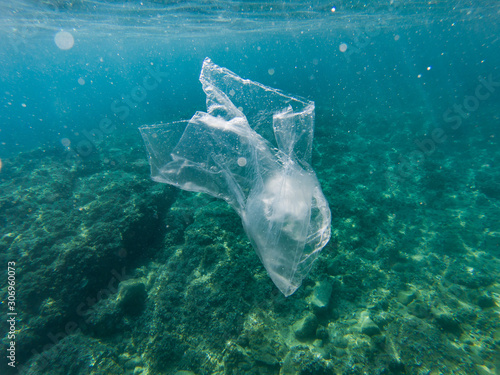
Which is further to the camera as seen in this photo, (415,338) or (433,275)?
(433,275)

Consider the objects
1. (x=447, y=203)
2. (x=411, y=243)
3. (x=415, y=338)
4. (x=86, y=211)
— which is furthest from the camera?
(x=447, y=203)

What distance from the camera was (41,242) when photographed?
494 cm

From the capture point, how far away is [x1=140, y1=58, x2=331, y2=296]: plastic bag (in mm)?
2934

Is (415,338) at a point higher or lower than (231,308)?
lower

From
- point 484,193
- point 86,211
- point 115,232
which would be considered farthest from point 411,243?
point 86,211

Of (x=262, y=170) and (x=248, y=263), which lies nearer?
(x=262, y=170)

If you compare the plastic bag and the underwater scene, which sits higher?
the plastic bag

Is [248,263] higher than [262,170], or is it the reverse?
[262,170]

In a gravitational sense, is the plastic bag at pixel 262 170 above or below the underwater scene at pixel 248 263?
above

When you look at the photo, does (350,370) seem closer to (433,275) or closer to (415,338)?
(415,338)

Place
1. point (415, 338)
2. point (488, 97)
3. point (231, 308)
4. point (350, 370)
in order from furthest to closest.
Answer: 1. point (488, 97)
2. point (231, 308)
3. point (415, 338)
4. point (350, 370)

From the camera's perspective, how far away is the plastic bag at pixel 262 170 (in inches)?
115

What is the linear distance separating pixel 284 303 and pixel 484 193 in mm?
7786

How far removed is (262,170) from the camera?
337 centimetres
